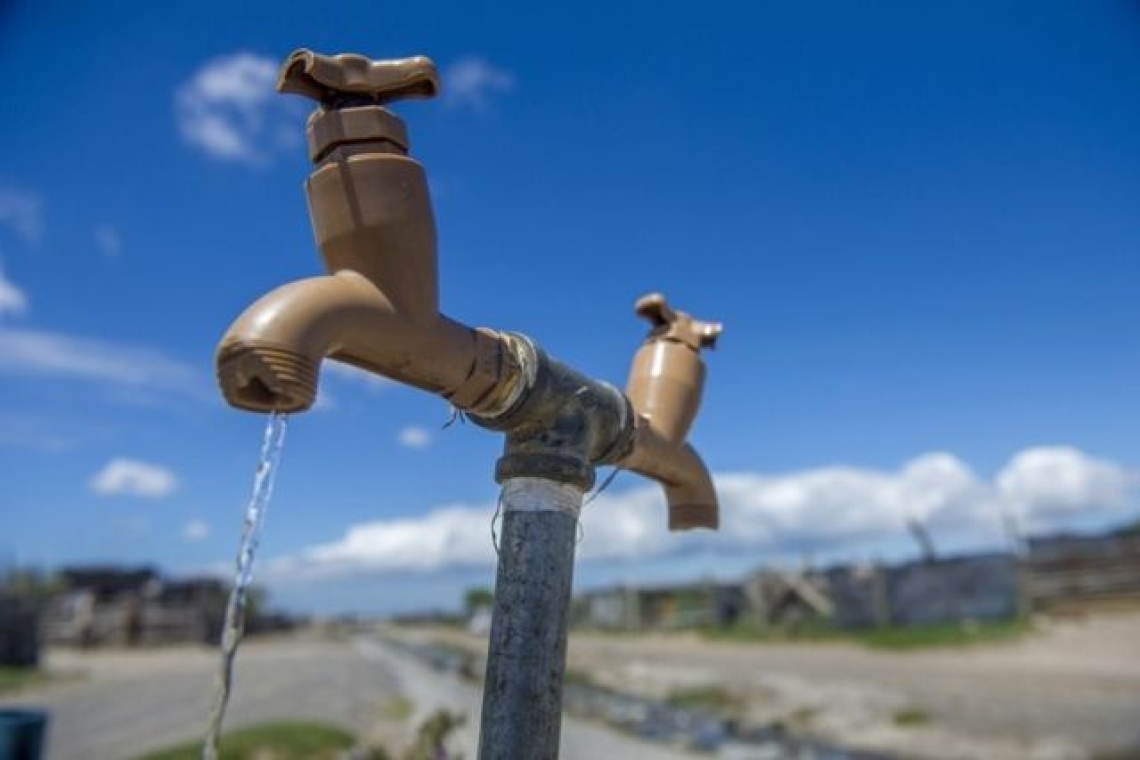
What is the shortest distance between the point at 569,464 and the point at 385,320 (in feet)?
1.68

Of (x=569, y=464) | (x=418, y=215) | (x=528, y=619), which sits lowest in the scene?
(x=528, y=619)

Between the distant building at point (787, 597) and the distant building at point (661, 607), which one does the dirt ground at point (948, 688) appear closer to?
the distant building at point (787, 597)

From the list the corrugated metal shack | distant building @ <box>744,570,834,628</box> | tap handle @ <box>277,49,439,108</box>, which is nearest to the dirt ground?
the corrugated metal shack

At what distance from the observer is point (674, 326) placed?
2.55m

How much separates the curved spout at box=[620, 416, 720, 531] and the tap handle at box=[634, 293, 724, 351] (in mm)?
323

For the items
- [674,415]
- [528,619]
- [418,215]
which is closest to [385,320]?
[418,215]

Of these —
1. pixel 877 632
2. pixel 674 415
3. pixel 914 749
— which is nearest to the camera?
pixel 674 415

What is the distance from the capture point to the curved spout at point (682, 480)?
90.7 inches

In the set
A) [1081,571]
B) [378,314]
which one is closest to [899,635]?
[1081,571]

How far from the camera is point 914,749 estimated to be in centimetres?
833

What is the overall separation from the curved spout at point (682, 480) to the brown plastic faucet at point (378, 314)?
0.37 metres

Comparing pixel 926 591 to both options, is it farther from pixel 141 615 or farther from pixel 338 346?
pixel 141 615

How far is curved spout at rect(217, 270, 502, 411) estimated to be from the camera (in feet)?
4.38

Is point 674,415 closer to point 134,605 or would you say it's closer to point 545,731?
point 545,731
